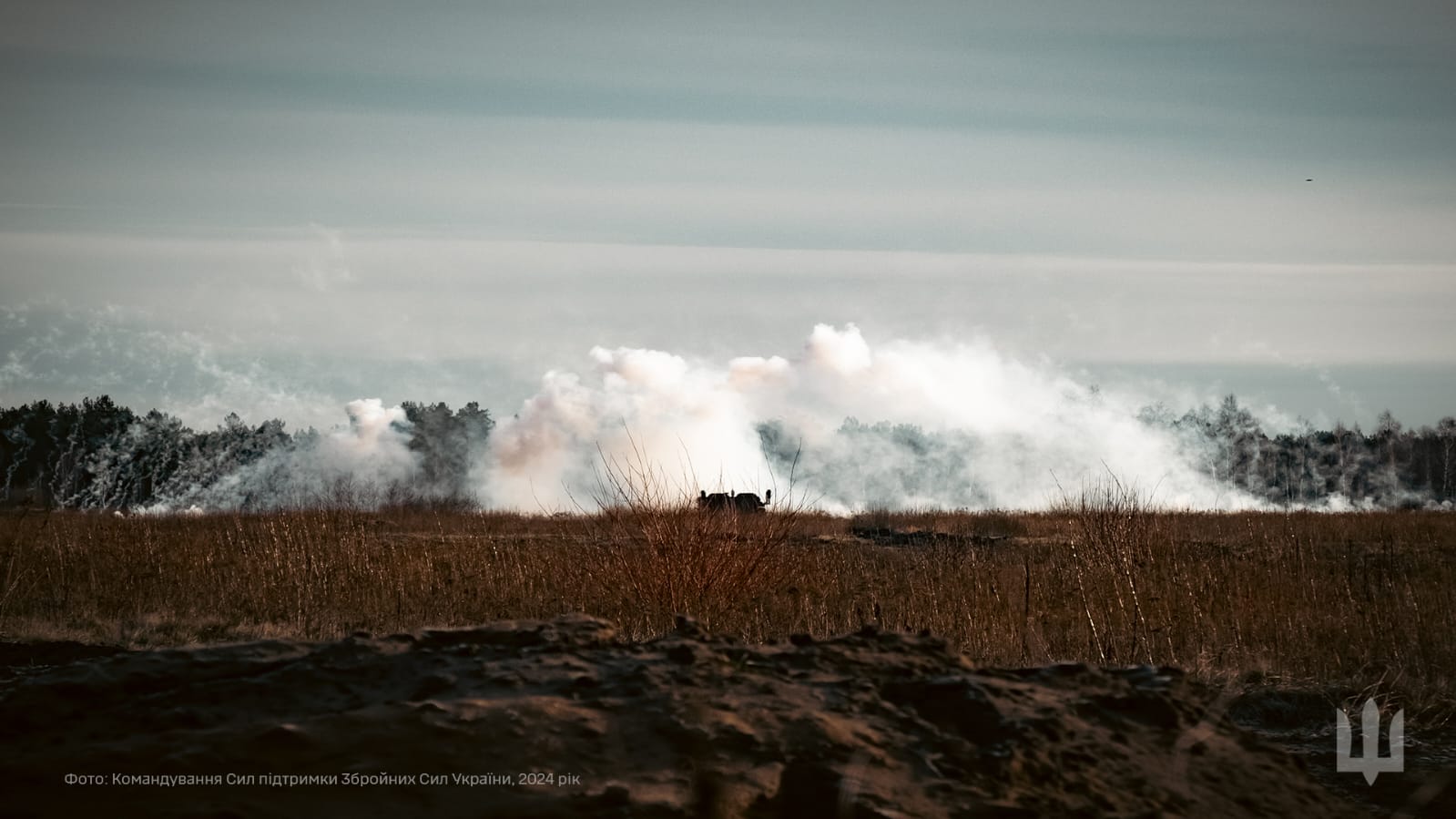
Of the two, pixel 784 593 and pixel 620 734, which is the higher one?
pixel 620 734

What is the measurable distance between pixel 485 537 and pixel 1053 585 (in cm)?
1195

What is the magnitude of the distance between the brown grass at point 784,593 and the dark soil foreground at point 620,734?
15.7 ft

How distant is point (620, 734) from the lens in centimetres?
357

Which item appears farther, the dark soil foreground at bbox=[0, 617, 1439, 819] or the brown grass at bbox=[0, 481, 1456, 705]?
the brown grass at bbox=[0, 481, 1456, 705]

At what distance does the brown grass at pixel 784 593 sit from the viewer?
10.0m

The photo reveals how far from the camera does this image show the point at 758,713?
12.1 ft

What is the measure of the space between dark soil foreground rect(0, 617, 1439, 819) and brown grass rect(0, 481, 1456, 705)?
4784 mm

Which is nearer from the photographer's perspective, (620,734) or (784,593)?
(620,734)

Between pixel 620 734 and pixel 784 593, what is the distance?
358 inches

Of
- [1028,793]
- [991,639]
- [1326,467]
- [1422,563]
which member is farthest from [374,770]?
[1326,467]

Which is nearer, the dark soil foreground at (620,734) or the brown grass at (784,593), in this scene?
the dark soil foreground at (620,734)

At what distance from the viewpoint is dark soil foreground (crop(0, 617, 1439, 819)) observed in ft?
10.8

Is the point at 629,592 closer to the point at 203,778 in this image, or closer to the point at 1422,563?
the point at 203,778

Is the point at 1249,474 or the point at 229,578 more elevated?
the point at 1249,474
